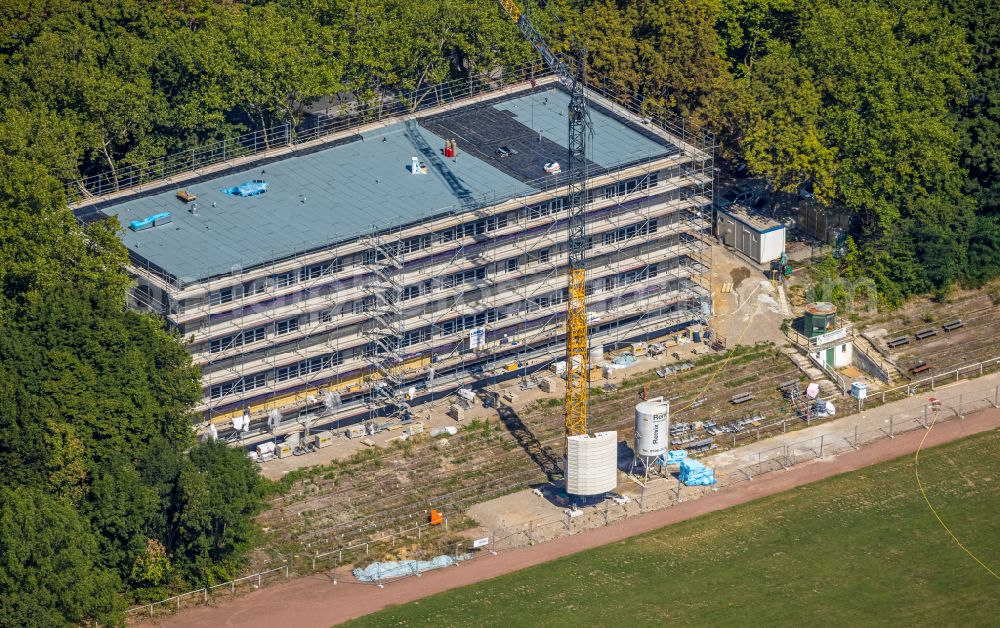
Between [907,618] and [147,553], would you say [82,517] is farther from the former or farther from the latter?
[907,618]

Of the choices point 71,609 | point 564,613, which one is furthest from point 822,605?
point 71,609

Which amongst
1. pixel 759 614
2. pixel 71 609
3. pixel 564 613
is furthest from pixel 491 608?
pixel 71 609

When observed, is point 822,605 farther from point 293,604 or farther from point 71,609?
point 71,609

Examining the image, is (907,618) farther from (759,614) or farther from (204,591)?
(204,591)

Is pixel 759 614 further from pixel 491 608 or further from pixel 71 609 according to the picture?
pixel 71 609

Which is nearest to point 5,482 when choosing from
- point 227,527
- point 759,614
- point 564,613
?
point 227,527

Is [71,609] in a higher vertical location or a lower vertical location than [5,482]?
lower
